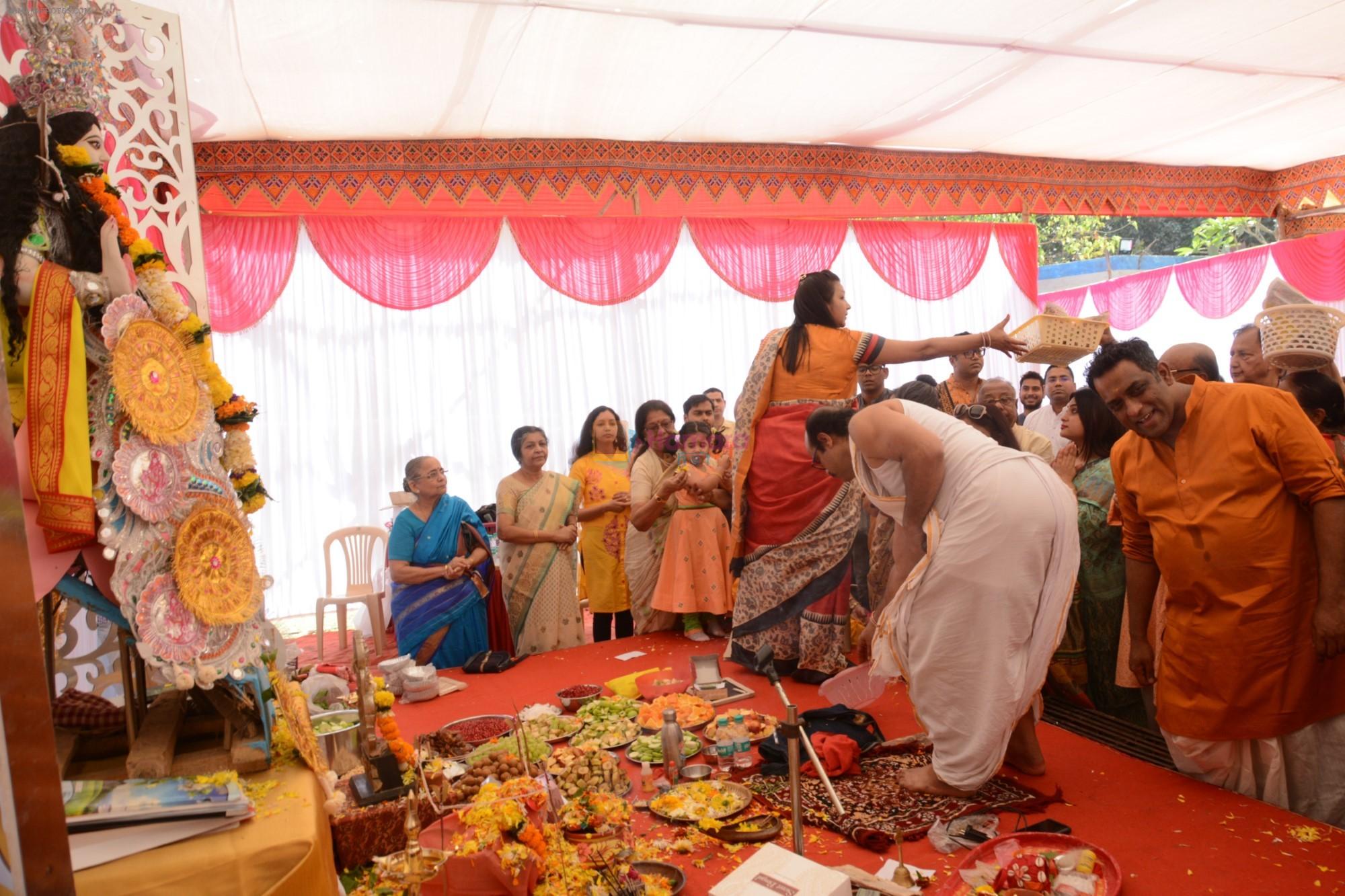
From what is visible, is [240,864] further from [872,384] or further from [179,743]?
[872,384]

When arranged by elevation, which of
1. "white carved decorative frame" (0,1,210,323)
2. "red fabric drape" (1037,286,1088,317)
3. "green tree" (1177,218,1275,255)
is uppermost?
"green tree" (1177,218,1275,255)

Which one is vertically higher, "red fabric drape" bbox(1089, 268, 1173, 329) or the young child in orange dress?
"red fabric drape" bbox(1089, 268, 1173, 329)

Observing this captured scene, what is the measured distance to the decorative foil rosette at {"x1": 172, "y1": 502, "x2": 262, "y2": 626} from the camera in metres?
1.58

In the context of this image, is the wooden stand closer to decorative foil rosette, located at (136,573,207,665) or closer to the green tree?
decorative foil rosette, located at (136,573,207,665)

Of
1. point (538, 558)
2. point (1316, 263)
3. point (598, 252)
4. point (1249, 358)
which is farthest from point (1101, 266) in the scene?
point (538, 558)

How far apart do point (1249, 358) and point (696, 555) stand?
253 centimetres

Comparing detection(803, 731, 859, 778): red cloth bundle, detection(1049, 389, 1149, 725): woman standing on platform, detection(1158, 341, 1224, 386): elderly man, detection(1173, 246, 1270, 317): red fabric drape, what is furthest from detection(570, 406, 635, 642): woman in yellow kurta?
detection(1173, 246, 1270, 317): red fabric drape

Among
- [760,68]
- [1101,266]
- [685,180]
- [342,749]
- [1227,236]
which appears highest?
[1227,236]

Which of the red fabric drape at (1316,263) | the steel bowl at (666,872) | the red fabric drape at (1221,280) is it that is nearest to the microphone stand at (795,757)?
the steel bowl at (666,872)

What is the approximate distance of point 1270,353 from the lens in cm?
286

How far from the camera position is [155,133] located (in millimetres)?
2291

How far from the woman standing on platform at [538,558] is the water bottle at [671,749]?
1878 millimetres

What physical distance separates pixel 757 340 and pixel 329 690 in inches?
200

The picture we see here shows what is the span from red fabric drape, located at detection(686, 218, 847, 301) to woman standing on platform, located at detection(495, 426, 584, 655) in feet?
11.1
